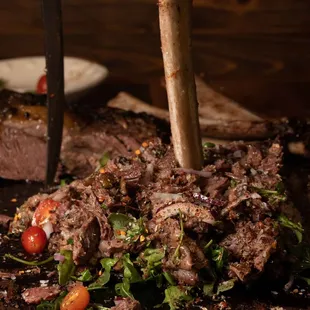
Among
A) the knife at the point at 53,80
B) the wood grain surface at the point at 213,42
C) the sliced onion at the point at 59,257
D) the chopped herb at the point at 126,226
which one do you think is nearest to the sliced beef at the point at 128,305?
the chopped herb at the point at 126,226

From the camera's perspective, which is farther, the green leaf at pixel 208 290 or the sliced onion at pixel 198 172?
the sliced onion at pixel 198 172

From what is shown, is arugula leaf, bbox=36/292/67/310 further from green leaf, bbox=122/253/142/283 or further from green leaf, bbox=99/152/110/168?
green leaf, bbox=99/152/110/168

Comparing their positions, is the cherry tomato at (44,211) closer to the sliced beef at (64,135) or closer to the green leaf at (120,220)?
the green leaf at (120,220)

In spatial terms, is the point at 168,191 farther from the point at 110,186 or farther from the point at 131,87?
the point at 131,87

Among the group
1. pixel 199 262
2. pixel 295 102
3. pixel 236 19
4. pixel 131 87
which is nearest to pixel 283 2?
pixel 236 19

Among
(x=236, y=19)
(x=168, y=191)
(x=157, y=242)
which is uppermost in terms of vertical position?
(x=236, y=19)
